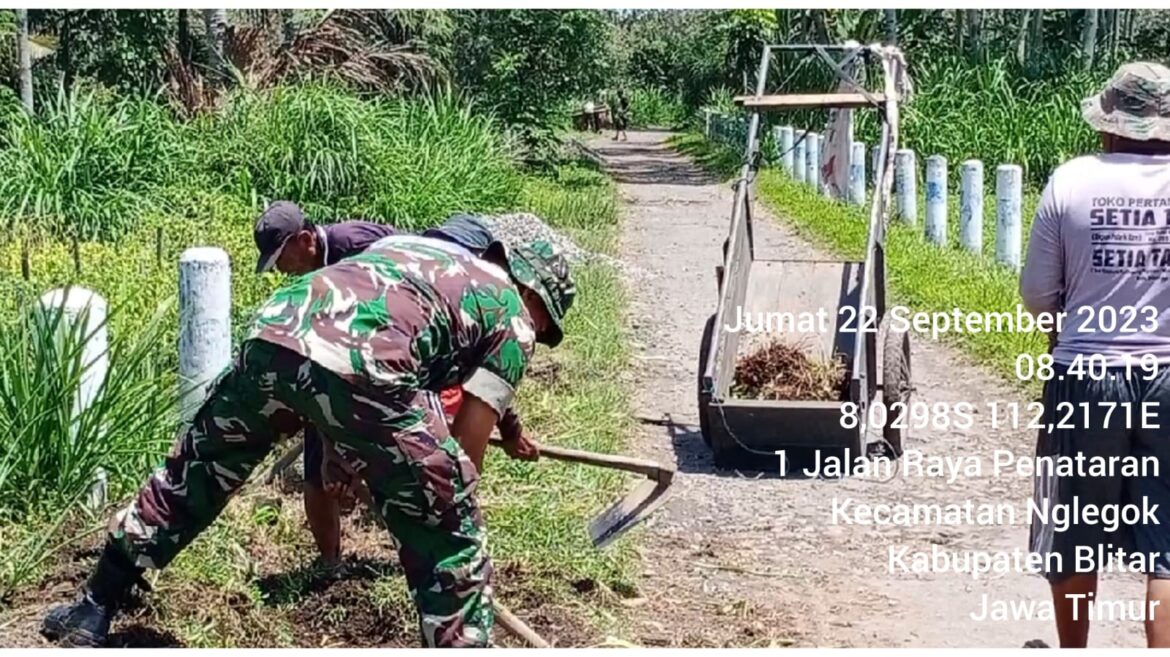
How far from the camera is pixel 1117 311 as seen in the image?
3982 millimetres

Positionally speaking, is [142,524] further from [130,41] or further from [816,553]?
[130,41]

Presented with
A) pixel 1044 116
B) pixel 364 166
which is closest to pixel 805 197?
pixel 1044 116

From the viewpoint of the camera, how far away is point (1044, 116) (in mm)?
21453

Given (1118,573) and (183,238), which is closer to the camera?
(1118,573)

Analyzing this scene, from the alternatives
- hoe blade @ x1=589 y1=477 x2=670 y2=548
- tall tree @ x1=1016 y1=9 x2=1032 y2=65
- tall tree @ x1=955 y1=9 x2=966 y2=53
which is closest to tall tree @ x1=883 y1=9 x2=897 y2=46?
tall tree @ x1=1016 y1=9 x2=1032 y2=65

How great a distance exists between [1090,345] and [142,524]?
97.3 inches

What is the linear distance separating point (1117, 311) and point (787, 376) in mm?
3011

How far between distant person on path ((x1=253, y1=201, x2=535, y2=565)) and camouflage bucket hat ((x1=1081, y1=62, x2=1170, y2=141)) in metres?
1.59

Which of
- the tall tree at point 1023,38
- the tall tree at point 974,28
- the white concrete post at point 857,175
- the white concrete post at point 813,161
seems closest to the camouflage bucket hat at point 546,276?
the white concrete post at point 857,175

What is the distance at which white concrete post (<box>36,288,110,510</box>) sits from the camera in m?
5.06

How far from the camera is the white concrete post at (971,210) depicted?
41.6 feet

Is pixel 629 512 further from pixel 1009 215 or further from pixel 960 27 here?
pixel 960 27

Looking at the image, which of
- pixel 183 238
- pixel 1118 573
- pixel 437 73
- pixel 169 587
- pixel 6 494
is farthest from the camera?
pixel 437 73

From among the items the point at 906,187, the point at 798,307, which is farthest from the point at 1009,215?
the point at 798,307
